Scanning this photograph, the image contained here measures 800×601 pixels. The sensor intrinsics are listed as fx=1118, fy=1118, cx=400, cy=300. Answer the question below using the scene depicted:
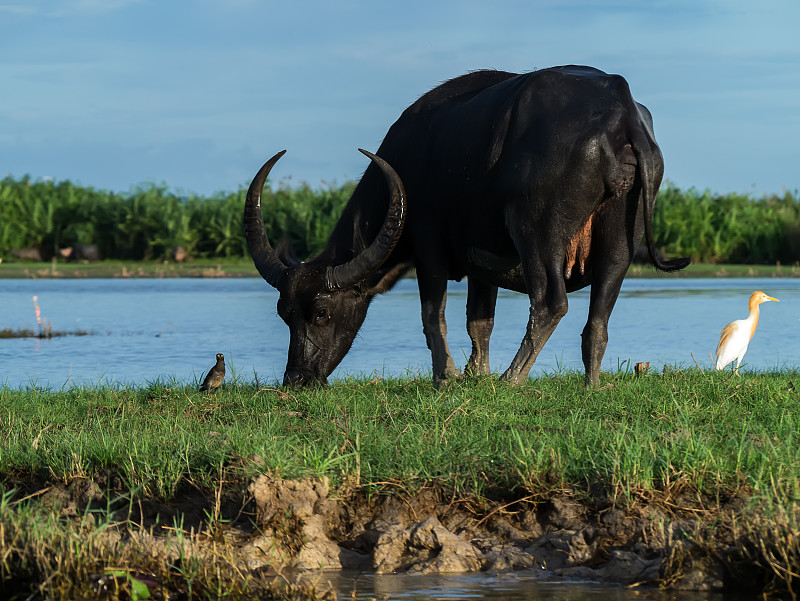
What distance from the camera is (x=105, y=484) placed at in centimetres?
509

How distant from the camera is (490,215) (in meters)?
6.90

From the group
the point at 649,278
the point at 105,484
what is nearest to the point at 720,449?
the point at 105,484

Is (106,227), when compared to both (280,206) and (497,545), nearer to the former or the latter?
(280,206)

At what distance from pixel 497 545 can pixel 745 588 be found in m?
0.97

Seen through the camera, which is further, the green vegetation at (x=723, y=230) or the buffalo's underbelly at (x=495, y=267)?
the green vegetation at (x=723, y=230)

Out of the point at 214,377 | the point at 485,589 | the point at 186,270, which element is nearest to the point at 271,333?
the point at 214,377

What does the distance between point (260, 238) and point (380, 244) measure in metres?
0.99

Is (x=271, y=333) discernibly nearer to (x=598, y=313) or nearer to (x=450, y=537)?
(x=598, y=313)

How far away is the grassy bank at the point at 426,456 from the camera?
13.6ft

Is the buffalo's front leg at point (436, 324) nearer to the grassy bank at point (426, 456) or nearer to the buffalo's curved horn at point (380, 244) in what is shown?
the buffalo's curved horn at point (380, 244)

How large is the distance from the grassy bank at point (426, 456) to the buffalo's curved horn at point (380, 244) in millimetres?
990

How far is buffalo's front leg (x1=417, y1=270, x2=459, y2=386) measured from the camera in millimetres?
7391

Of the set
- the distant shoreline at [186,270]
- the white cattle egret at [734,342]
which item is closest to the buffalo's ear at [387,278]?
the white cattle egret at [734,342]

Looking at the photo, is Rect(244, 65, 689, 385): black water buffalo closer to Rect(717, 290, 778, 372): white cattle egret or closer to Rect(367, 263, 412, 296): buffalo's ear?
Rect(367, 263, 412, 296): buffalo's ear
